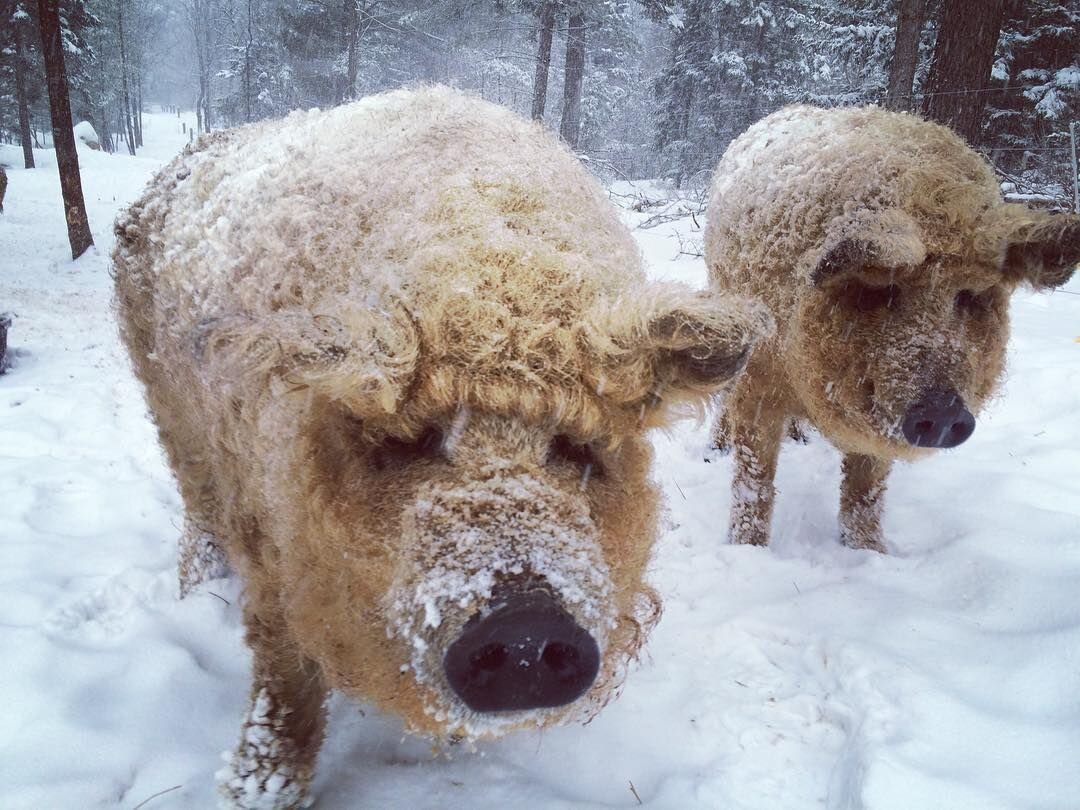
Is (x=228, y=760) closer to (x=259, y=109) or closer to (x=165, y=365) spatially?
(x=165, y=365)

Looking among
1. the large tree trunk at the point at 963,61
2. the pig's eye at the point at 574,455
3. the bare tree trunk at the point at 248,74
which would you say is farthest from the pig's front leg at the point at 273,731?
the bare tree trunk at the point at 248,74

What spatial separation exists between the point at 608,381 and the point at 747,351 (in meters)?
0.38

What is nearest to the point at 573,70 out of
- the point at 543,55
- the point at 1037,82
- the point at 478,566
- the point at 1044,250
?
the point at 543,55

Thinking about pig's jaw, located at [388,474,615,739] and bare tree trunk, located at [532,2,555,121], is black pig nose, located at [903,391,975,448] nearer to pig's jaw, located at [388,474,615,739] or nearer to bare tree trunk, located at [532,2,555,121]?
pig's jaw, located at [388,474,615,739]

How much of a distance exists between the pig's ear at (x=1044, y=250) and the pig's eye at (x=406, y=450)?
2833 millimetres

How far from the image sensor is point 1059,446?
4.55 meters

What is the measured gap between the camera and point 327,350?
4.93 feet

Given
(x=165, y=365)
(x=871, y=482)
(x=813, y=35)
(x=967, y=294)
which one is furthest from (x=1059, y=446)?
(x=813, y=35)

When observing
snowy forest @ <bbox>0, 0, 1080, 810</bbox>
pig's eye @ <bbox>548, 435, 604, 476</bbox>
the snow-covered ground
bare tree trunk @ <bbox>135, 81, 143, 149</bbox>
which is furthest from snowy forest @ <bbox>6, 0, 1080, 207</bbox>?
bare tree trunk @ <bbox>135, 81, 143, 149</bbox>

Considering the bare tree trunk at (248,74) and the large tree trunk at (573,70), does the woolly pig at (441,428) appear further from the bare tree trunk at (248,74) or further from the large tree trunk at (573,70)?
the bare tree trunk at (248,74)

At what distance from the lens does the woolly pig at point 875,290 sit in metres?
2.98

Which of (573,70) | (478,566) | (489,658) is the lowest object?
(489,658)

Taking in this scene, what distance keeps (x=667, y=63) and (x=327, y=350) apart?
28620 mm

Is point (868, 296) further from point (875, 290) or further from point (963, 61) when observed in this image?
point (963, 61)
